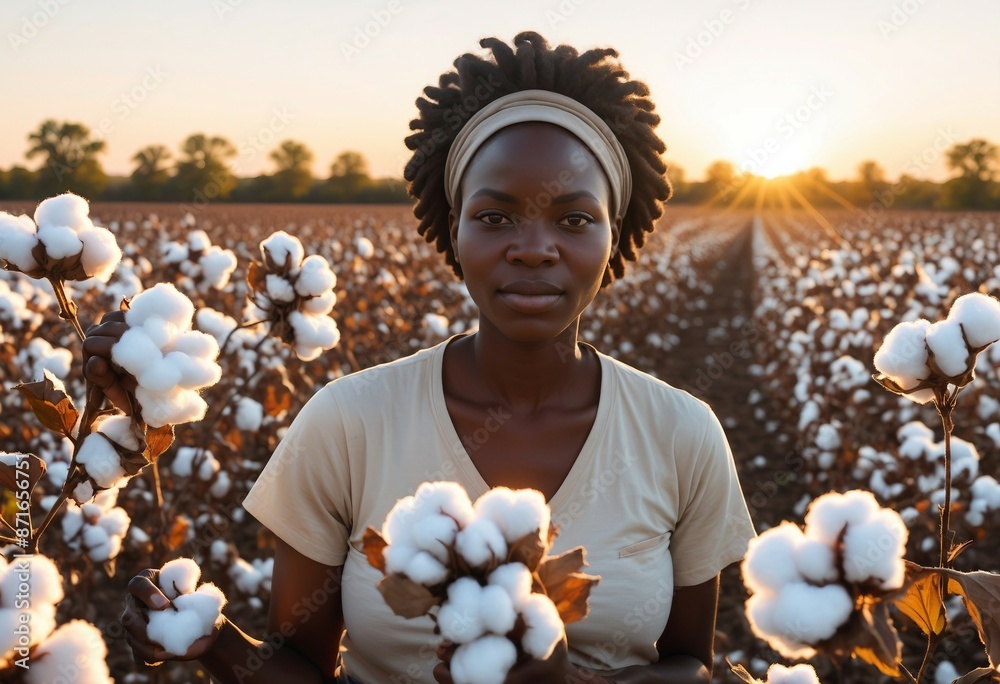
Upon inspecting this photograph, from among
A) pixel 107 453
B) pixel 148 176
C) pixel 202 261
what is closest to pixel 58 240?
pixel 107 453

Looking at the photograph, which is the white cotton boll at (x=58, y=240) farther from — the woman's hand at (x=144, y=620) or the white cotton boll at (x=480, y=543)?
the white cotton boll at (x=480, y=543)

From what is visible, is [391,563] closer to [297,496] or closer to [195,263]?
[297,496]

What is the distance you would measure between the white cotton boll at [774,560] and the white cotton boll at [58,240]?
3.28 feet

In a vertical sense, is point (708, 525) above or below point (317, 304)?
below

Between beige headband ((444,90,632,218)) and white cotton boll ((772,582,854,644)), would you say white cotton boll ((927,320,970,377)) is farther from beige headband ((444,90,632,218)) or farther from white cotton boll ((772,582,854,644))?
beige headband ((444,90,632,218))

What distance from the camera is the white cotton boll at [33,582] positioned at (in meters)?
0.75

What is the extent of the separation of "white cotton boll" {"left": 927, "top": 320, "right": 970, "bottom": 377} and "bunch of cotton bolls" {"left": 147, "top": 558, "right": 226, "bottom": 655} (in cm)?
108

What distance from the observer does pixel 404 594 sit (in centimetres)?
70

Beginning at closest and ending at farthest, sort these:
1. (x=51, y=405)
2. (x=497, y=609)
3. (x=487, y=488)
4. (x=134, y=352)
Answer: (x=497, y=609) < (x=134, y=352) < (x=51, y=405) < (x=487, y=488)

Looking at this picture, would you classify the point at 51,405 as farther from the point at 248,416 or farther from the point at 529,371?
the point at 248,416

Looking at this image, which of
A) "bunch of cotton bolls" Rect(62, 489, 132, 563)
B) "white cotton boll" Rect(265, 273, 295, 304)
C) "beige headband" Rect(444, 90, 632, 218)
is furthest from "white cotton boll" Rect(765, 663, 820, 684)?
"bunch of cotton bolls" Rect(62, 489, 132, 563)

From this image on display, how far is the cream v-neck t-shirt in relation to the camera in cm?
156

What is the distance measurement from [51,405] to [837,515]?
95 centimetres

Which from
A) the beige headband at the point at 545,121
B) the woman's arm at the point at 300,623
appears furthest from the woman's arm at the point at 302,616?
the beige headband at the point at 545,121
